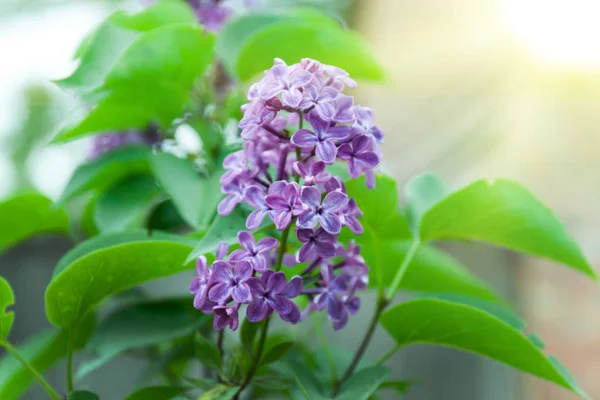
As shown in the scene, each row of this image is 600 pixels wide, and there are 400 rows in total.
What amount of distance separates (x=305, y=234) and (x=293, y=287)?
0.03 m

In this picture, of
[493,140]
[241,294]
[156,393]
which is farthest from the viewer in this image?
[493,140]

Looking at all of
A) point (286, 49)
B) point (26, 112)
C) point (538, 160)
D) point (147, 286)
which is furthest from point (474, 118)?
point (26, 112)

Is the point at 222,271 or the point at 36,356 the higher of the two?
the point at 222,271

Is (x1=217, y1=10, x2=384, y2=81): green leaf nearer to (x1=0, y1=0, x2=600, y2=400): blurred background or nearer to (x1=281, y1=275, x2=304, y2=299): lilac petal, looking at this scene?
(x1=0, y1=0, x2=600, y2=400): blurred background

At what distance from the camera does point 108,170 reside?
521mm

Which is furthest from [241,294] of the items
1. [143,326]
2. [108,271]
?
[143,326]

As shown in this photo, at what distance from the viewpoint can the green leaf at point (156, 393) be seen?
42 cm

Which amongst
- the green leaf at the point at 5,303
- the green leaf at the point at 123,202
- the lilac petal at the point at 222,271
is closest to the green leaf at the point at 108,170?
the green leaf at the point at 123,202

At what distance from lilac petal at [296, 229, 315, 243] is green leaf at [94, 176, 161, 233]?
0.68 ft

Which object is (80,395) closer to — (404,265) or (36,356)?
(36,356)

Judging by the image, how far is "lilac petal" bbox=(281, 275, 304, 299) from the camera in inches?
13.2

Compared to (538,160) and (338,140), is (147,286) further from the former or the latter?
(338,140)

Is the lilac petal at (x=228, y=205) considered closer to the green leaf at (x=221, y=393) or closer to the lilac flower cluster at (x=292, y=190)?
the lilac flower cluster at (x=292, y=190)

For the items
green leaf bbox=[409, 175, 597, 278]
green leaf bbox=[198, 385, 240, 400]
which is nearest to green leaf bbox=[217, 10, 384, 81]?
green leaf bbox=[409, 175, 597, 278]
